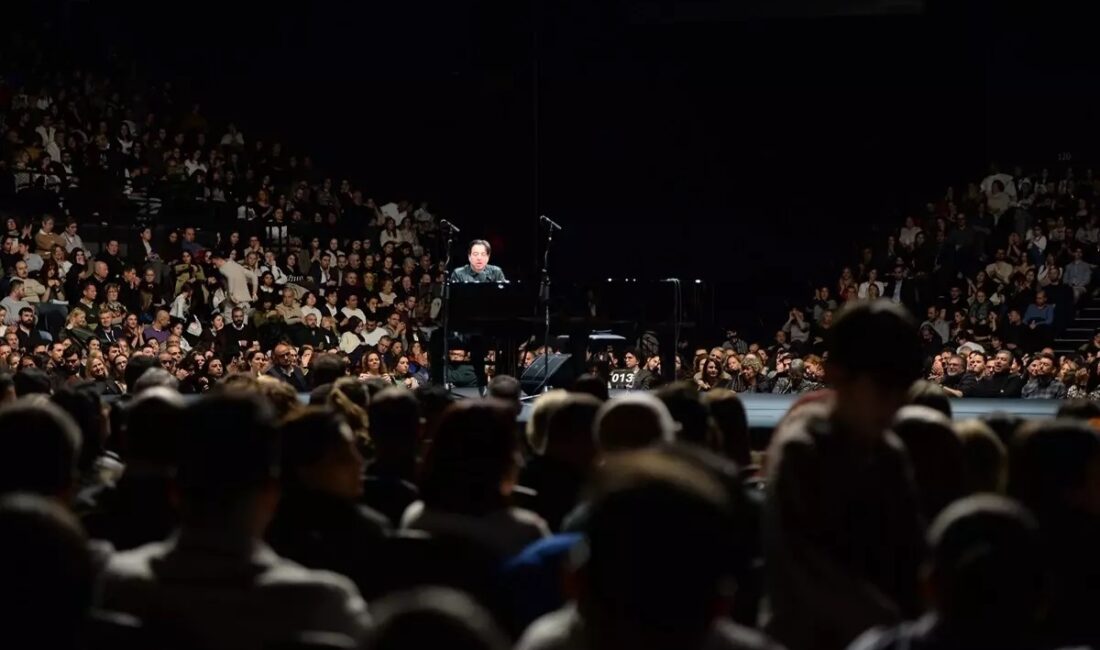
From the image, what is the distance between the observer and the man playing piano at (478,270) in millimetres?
10797

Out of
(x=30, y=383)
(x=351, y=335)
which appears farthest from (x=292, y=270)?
(x=30, y=383)

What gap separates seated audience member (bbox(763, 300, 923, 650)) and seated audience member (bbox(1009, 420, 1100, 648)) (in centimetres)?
43

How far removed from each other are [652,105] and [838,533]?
62.4 ft

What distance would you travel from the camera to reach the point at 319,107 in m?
21.7

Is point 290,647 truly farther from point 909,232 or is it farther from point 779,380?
point 909,232

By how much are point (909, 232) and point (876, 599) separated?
16.2m

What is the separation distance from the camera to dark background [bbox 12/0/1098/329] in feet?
65.7

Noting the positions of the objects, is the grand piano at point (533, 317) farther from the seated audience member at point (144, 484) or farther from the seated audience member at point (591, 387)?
the seated audience member at point (144, 484)

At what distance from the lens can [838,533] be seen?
2.41 m

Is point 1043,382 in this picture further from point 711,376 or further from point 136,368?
point 136,368

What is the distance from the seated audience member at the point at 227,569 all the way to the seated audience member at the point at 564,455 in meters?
1.59

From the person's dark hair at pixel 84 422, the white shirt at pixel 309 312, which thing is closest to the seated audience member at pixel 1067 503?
the person's dark hair at pixel 84 422

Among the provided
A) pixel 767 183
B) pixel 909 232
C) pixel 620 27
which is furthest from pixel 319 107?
pixel 909 232

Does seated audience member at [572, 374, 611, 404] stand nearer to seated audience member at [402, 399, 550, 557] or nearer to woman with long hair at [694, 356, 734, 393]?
seated audience member at [402, 399, 550, 557]
